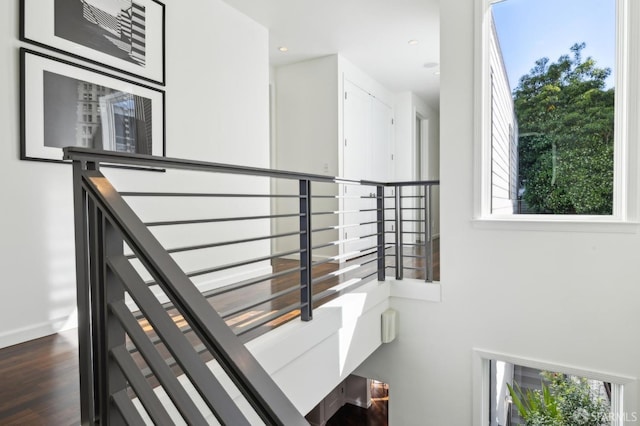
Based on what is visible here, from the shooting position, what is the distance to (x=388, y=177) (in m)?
6.24

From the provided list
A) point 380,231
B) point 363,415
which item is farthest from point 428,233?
point 363,415

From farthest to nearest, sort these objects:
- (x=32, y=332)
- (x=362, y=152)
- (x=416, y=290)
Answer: (x=362, y=152), (x=416, y=290), (x=32, y=332)

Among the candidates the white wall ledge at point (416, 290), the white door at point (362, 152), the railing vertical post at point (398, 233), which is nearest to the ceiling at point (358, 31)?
the white door at point (362, 152)

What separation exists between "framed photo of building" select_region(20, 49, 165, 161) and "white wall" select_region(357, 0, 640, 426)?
2.28 metres

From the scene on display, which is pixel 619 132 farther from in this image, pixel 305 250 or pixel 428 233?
pixel 305 250

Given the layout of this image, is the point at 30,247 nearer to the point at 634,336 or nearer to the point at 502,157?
the point at 502,157


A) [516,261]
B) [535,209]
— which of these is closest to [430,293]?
[516,261]

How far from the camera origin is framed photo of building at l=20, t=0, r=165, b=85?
7.11ft

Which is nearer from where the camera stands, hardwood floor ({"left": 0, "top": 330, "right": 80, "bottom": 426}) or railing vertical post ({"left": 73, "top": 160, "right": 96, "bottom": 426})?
railing vertical post ({"left": 73, "top": 160, "right": 96, "bottom": 426})

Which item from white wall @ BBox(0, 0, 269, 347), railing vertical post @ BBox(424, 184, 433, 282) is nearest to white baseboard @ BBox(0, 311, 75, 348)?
white wall @ BBox(0, 0, 269, 347)

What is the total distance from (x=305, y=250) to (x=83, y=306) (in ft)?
4.43

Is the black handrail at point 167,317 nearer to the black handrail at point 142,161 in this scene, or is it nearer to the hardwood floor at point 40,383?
the black handrail at point 142,161

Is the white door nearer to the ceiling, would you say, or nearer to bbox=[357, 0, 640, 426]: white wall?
the ceiling

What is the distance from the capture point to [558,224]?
283cm
